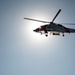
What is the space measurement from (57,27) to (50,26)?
1466 millimetres

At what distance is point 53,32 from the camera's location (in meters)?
55.2

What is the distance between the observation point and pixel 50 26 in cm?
5575

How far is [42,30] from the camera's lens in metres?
55.4

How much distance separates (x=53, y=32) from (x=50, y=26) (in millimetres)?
1461

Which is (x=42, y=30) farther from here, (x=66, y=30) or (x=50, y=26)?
(x=66, y=30)

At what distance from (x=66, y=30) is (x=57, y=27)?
8.80 feet

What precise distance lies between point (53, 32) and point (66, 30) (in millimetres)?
3711

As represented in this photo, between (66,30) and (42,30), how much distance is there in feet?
18.2

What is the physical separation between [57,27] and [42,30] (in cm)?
319

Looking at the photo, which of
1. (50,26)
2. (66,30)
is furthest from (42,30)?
(66,30)

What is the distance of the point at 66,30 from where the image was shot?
57531 mm

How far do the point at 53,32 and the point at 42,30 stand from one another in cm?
228
